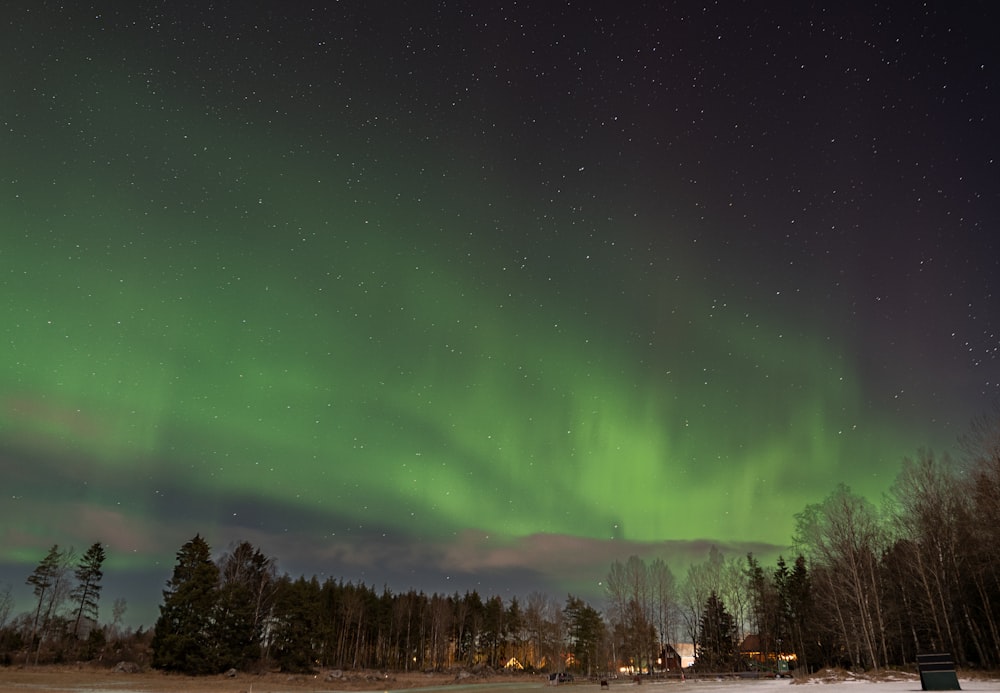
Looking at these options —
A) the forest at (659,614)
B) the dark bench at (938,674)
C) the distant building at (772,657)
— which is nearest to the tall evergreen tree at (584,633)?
the forest at (659,614)

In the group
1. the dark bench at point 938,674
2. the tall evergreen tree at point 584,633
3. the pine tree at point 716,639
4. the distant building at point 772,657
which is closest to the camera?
the dark bench at point 938,674

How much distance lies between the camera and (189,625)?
69.2 metres

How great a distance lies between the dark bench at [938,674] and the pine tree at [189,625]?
66.4 m

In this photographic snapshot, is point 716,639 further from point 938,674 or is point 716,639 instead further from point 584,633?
point 938,674

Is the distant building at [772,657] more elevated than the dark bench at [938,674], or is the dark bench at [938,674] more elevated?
the dark bench at [938,674]

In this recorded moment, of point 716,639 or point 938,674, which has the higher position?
point 716,639

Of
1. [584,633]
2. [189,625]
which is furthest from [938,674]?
[584,633]

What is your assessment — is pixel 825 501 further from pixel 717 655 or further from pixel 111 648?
pixel 111 648

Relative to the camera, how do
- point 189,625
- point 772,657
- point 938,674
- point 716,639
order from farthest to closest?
point 772,657
point 716,639
point 189,625
point 938,674

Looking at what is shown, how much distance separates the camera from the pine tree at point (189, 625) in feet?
224

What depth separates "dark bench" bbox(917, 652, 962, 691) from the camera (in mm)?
26672

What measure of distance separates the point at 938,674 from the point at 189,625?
6815 centimetres

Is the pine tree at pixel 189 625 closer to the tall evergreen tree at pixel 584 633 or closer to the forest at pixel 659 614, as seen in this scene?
the forest at pixel 659 614

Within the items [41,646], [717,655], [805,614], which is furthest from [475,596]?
[41,646]
